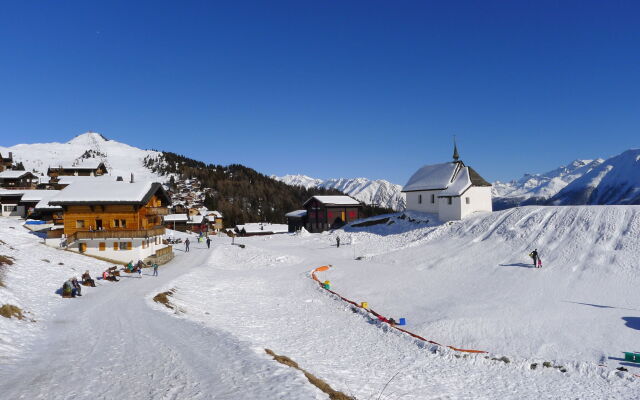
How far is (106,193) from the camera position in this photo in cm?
4469

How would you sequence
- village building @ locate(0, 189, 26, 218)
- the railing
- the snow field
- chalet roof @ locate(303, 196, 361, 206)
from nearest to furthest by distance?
1. the snow field
2. the railing
3. village building @ locate(0, 189, 26, 218)
4. chalet roof @ locate(303, 196, 361, 206)

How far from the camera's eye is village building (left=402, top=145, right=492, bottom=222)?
57000 millimetres

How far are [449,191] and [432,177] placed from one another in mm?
8582

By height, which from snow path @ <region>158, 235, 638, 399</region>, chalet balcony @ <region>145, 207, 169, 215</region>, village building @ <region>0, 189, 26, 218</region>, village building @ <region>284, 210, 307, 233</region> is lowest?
snow path @ <region>158, 235, 638, 399</region>

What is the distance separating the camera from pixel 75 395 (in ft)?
35.4

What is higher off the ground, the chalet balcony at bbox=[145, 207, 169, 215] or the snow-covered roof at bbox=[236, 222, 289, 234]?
the chalet balcony at bbox=[145, 207, 169, 215]

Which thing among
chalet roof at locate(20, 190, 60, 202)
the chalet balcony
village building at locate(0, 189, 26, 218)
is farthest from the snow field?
village building at locate(0, 189, 26, 218)

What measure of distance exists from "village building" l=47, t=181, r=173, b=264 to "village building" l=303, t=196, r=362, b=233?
36.8 metres

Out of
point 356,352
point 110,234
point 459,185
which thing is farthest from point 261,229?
point 356,352

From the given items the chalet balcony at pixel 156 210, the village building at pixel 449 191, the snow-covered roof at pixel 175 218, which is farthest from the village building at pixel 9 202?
the village building at pixel 449 191

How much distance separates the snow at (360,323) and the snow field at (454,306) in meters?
0.11

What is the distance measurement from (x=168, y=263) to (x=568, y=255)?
41182mm

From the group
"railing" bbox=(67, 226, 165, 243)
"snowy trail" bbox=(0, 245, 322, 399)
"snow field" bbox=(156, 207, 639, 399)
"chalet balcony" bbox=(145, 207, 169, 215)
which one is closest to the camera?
"snowy trail" bbox=(0, 245, 322, 399)

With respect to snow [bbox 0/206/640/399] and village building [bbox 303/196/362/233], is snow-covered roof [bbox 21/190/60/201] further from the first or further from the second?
village building [bbox 303/196/362/233]
